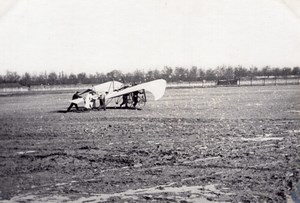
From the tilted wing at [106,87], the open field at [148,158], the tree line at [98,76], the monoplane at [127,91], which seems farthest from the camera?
the tilted wing at [106,87]

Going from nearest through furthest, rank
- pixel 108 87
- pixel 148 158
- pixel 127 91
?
pixel 148 158
pixel 108 87
pixel 127 91

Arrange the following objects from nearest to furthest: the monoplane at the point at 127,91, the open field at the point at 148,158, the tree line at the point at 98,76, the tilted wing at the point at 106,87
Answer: the open field at the point at 148,158 → the tree line at the point at 98,76 → the monoplane at the point at 127,91 → the tilted wing at the point at 106,87

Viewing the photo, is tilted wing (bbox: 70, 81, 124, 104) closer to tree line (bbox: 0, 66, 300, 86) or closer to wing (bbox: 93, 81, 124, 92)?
wing (bbox: 93, 81, 124, 92)

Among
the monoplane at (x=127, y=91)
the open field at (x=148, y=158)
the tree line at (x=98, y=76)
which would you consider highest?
the tree line at (x=98, y=76)

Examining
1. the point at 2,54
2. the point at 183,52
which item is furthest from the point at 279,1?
the point at 2,54

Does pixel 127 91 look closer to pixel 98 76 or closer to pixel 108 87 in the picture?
pixel 108 87

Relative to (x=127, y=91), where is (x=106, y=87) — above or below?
above

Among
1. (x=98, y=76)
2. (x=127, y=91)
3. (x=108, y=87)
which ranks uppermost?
(x=98, y=76)

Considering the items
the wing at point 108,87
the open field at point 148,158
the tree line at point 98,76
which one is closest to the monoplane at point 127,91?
the wing at point 108,87

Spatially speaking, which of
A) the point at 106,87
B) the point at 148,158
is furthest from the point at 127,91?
the point at 148,158

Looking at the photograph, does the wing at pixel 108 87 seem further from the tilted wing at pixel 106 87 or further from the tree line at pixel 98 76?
the tree line at pixel 98 76
